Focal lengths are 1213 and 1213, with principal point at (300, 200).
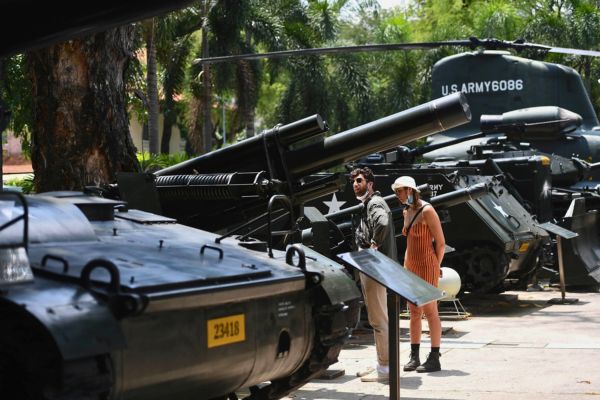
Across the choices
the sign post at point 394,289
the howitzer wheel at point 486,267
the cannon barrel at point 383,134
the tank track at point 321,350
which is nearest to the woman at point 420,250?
the cannon barrel at point 383,134

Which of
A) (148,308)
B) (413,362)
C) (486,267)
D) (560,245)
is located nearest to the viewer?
(148,308)

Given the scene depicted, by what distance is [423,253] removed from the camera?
31.8ft

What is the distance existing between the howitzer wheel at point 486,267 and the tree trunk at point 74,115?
4.48 meters

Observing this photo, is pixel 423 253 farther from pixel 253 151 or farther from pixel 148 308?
pixel 148 308

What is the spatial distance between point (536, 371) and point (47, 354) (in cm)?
528

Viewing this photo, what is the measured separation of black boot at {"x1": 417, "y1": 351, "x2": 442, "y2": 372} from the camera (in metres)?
9.52

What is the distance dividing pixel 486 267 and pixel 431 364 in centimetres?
499

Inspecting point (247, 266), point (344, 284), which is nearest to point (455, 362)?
point (344, 284)

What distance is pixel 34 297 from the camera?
16.7 ft

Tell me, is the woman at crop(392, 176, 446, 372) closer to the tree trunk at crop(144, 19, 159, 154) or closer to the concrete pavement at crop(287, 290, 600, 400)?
the concrete pavement at crop(287, 290, 600, 400)

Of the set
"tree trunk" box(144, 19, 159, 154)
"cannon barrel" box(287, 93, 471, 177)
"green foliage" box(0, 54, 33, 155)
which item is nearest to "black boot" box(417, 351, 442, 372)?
"cannon barrel" box(287, 93, 471, 177)

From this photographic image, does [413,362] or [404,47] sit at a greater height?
[404,47]

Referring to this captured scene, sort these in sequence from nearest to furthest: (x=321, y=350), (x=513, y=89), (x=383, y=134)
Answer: (x=321, y=350) → (x=383, y=134) → (x=513, y=89)

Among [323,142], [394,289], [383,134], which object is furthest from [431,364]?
[394,289]
